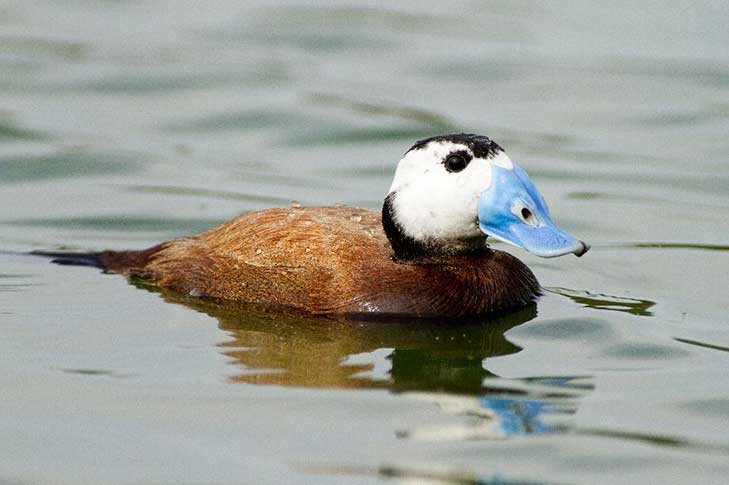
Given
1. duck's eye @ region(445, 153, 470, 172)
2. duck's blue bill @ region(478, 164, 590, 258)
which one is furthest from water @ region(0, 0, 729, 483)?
duck's eye @ region(445, 153, 470, 172)

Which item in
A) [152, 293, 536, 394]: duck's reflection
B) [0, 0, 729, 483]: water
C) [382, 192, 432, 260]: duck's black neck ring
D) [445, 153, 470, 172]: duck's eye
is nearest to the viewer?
[0, 0, 729, 483]: water

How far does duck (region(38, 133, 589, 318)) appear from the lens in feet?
24.3

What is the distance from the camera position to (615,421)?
6.05 metres

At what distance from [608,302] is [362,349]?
5.47 ft

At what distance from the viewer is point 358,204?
411 inches

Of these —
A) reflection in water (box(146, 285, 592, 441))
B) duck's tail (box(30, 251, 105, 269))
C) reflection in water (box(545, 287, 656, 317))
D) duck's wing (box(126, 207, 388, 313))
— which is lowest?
reflection in water (box(146, 285, 592, 441))

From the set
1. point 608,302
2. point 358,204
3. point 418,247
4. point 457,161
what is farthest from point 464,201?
point 358,204

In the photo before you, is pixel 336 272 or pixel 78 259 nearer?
pixel 336 272

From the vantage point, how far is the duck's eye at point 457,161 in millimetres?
7438

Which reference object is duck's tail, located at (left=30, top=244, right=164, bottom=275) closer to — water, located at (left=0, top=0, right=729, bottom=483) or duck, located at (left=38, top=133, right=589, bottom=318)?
water, located at (left=0, top=0, right=729, bottom=483)

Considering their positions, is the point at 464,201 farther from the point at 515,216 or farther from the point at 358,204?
the point at 358,204

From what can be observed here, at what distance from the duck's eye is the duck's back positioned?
516mm

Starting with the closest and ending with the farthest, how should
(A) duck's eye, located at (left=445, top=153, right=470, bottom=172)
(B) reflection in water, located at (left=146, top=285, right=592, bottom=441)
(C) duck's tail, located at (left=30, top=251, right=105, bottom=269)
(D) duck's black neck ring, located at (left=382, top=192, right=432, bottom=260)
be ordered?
1. (B) reflection in water, located at (left=146, top=285, right=592, bottom=441)
2. (A) duck's eye, located at (left=445, top=153, right=470, bottom=172)
3. (D) duck's black neck ring, located at (left=382, top=192, right=432, bottom=260)
4. (C) duck's tail, located at (left=30, top=251, right=105, bottom=269)

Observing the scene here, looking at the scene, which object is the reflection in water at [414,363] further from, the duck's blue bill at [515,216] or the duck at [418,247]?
the duck's blue bill at [515,216]
